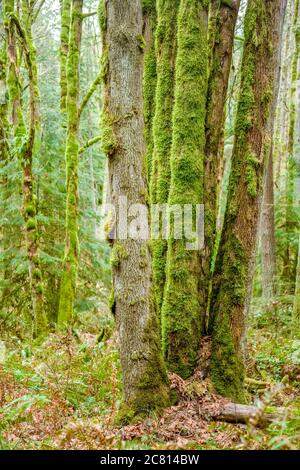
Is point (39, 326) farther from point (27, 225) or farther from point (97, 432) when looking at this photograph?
point (97, 432)

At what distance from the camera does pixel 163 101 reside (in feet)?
21.0

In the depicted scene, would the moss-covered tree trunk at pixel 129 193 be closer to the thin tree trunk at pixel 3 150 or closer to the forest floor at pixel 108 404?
the forest floor at pixel 108 404

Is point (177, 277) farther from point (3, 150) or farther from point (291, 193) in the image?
point (291, 193)

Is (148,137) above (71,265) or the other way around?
above

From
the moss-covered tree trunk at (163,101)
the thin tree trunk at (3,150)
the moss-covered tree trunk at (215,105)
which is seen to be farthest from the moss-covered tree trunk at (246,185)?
the thin tree trunk at (3,150)

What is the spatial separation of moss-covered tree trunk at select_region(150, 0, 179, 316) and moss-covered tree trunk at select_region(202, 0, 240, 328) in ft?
1.75

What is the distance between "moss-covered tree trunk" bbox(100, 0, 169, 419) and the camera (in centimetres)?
472

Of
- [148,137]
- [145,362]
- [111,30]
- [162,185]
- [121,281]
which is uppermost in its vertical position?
[111,30]

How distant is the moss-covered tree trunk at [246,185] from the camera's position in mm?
→ 5594

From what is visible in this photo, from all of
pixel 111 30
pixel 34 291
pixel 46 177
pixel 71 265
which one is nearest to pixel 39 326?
pixel 34 291

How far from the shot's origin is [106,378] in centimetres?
641

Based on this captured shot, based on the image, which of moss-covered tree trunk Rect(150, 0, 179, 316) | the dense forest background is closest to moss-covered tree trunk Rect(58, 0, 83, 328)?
the dense forest background

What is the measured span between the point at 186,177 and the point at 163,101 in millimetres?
1283

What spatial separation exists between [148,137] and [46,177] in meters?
5.56
